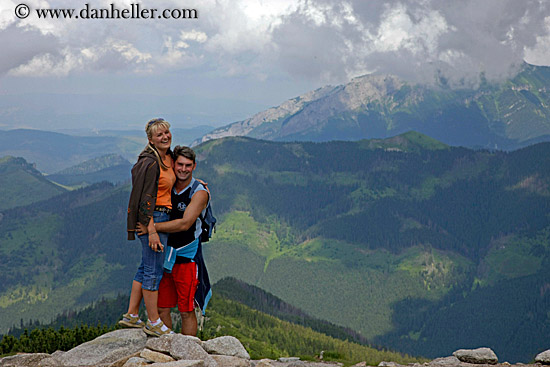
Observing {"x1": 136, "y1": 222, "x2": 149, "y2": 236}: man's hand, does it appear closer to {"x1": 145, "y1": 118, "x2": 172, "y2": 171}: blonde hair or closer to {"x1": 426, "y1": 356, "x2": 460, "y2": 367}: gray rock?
{"x1": 145, "y1": 118, "x2": 172, "y2": 171}: blonde hair

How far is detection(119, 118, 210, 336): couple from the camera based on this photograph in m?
19.6

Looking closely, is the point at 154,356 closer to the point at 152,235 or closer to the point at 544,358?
the point at 152,235

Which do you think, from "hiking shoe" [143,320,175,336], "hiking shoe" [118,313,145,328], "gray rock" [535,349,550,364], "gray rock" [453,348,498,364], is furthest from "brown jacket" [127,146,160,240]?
"gray rock" [535,349,550,364]

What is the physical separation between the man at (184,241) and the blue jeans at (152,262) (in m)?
0.26

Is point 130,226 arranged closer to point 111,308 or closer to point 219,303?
point 219,303

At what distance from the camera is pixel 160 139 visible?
2008cm

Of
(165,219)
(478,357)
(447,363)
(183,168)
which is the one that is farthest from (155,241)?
(478,357)

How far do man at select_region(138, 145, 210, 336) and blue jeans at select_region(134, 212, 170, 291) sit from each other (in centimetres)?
26

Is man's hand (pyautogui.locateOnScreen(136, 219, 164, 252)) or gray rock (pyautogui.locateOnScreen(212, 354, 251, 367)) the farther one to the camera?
gray rock (pyautogui.locateOnScreen(212, 354, 251, 367))

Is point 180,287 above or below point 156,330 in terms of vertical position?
above

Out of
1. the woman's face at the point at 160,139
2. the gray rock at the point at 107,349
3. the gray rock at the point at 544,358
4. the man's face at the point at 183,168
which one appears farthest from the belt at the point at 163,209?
the gray rock at the point at 544,358

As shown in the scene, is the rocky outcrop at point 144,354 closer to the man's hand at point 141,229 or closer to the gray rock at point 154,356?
the gray rock at point 154,356

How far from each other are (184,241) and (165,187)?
2370 mm

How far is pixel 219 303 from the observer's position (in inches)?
A: 5748
